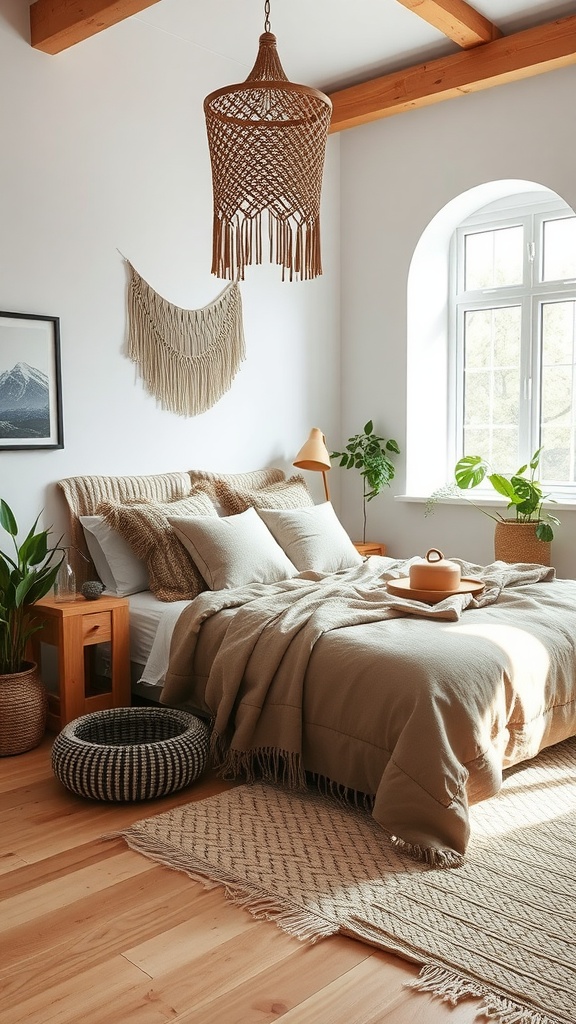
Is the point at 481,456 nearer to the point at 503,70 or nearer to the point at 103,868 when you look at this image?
the point at 503,70

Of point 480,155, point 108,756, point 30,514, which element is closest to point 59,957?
point 108,756

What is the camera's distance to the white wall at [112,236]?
12.2ft

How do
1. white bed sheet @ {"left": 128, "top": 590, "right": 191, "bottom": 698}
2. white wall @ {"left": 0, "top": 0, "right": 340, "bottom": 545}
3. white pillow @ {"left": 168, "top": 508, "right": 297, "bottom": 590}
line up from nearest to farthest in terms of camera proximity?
white bed sheet @ {"left": 128, "top": 590, "right": 191, "bottom": 698}
white pillow @ {"left": 168, "top": 508, "right": 297, "bottom": 590}
white wall @ {"left": 0, "top": 0, "right": 340, "bottom": 545}

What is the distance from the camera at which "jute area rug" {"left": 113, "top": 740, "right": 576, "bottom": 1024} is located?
1884mm

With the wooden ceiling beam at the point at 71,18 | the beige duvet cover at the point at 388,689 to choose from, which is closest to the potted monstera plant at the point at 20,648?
the beige duvet cover at the point at 388,689

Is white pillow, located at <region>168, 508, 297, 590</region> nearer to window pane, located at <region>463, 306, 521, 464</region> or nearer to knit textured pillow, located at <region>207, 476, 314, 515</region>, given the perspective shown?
knit textured pillow, located at <region>207, 476, 314, 515</region>

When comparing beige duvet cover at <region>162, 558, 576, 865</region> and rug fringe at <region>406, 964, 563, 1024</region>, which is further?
beige duvet cover at <region>162, 558, 576, 865</region>

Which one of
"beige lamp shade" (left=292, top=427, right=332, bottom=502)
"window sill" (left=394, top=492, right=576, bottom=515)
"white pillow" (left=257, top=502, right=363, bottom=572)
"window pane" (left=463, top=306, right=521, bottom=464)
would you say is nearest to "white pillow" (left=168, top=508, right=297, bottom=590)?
"white pillow" (left=257, top=502, right=363, bottom=572)

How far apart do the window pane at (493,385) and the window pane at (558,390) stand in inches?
6.6

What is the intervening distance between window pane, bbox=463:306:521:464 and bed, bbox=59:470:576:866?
145cm

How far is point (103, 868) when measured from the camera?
2.35 metres

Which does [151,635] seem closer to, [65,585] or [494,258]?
[65,585]

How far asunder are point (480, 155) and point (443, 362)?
3.84 ft

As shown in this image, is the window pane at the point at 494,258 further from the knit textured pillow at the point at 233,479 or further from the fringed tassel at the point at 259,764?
the fringed tassel at the point at 259,764
